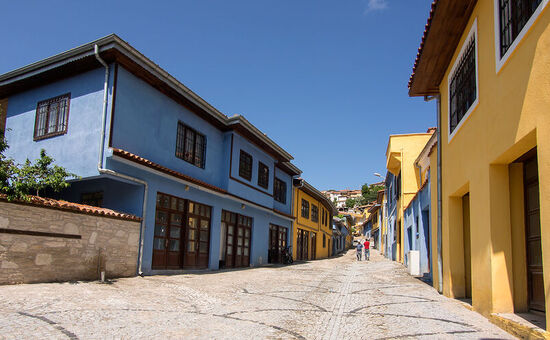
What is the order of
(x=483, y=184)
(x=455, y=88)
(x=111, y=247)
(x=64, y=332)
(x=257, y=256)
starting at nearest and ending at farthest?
(x=64, y=332), (x=483, y=184), (x=455, y=88), (x=111, y=247), (x=257, y=256)

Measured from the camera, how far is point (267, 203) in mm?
20688

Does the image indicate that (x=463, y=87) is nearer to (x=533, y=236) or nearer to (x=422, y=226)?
(x=533, y=236)

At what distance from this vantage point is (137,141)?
12523mm

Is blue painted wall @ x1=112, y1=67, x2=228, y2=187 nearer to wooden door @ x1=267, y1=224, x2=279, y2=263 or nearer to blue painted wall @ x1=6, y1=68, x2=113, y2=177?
blue painted wall @ x1=6, y1=68, x2=113, y2=177

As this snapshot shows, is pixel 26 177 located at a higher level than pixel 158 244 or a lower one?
higher

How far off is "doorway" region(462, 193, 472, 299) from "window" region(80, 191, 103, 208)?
9759 millimetres

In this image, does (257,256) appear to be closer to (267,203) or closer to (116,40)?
(267,203)

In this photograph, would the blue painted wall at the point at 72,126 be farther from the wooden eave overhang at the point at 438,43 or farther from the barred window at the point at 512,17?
the barred window at the point at 512,17

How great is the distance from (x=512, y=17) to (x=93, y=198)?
11.5m

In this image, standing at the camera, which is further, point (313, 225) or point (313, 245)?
point (313, 245)

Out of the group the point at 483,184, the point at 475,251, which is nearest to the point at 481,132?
the point at 483,184

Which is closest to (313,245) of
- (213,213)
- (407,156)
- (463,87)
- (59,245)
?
(407,156)

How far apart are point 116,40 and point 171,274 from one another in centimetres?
691

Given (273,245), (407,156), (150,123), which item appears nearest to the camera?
(150,123)
